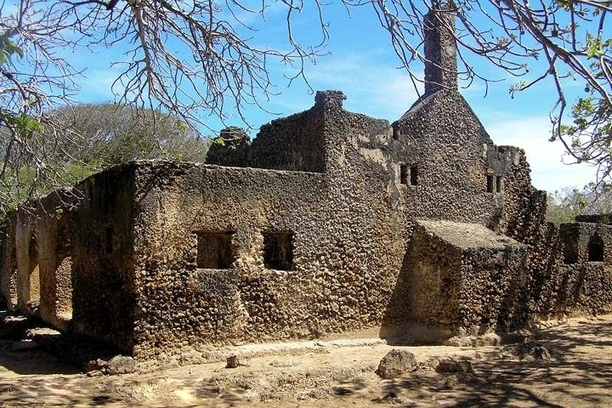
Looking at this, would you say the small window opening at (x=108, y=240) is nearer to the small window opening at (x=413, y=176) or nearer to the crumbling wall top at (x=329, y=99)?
the crumbling wall top at (x=329, y=99)

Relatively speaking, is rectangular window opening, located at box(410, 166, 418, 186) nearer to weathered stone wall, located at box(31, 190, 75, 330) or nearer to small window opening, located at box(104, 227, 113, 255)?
small window opening, located at box(104, 227, 113, 255)

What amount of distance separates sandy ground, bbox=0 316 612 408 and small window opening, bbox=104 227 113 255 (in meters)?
1.95

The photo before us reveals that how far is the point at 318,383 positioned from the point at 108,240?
4.41 meters

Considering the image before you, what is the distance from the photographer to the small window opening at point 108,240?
1117 centimetres

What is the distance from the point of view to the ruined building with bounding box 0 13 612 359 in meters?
10.4

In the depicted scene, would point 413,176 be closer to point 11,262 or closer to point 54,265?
point 54,265

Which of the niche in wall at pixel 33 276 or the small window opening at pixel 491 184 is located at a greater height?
the small window opening at pixel 491 184

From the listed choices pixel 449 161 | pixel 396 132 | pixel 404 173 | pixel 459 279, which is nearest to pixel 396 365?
pixel 459 279

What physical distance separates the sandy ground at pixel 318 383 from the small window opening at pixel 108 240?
1.95 meters

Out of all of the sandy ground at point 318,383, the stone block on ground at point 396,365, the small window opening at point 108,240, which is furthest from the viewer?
the small window opening at point 108,240

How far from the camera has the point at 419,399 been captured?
27.9ft

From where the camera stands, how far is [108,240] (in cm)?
1131

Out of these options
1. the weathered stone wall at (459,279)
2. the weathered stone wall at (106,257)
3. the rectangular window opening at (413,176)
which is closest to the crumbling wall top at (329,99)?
the rectangular window opening at (413,176)

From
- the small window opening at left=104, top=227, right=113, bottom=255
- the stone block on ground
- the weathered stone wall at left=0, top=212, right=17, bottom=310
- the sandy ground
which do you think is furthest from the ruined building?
the stone block on ground
